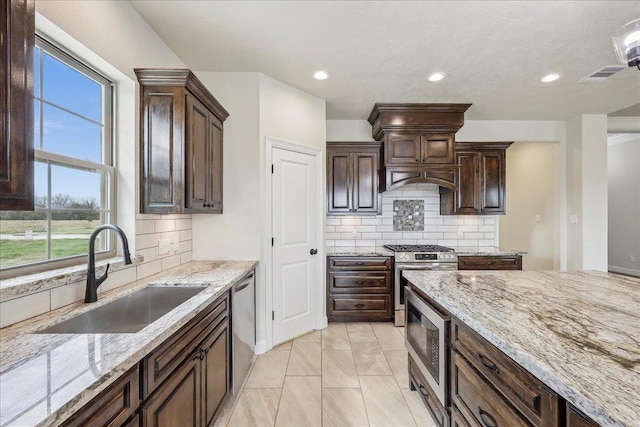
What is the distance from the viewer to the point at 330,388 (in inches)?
88.0

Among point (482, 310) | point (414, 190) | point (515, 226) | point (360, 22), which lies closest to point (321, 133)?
point (360, 22)

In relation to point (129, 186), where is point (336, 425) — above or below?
below

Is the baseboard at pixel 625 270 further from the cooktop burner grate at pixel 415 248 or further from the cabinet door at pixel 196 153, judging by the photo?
the cabinet door at pixel 196 153

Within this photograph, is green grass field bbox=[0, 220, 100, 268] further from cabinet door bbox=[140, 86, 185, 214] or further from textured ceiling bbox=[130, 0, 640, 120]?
textured ceiling bbox=[130, 0, 640, 120]

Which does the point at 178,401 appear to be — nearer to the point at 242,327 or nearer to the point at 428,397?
the point at 242,327

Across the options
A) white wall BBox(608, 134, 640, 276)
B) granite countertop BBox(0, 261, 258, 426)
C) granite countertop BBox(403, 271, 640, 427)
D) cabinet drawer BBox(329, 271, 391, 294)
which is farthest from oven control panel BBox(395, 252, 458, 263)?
white wall BBox(608, 134, 640, 276)

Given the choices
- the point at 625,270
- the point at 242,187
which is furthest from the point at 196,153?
the point at 625,270

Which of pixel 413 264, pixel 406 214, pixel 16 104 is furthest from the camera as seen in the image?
pixel 406 214

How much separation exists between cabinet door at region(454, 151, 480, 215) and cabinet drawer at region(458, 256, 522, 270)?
2.28 ft

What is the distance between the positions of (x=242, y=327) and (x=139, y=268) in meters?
0.89

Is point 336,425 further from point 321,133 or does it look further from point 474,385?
point 321,133

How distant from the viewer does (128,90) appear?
198 cm

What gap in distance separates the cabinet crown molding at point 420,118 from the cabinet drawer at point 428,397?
2764mm

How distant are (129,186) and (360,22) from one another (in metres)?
2.08
